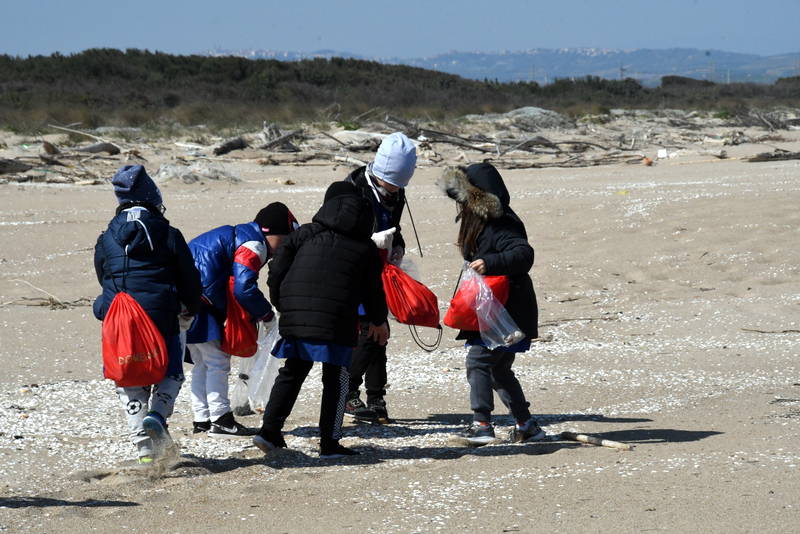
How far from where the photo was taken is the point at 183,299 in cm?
529

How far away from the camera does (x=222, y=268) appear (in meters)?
6.01

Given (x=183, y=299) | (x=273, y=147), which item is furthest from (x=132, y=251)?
(x=273, y=147)

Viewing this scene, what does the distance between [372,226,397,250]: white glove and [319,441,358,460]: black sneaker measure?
117 cm

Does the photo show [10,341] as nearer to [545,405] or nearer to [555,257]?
[545,405]

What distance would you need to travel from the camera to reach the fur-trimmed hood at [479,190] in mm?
5656

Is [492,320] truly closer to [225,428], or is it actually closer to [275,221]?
[275,221]

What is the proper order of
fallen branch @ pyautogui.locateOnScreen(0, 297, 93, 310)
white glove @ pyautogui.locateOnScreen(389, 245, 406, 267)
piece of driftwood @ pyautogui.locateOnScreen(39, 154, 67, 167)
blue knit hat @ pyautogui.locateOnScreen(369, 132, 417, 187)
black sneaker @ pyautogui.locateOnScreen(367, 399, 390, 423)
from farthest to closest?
piece of driftwood @ pyautogui.locateOnScreen(39, 154, 67, 167)
fallen branch @ pyautogui.locateOnScreen(0, 297, 93, 310)
black sneaker @ pyautogui.locateOnScreen(367, 399, 390, 423)
white glove @ pyautogui.locateOnScreen(389, 245, 406, 267)
blue knit hat @ pyautogui.locateOnScreen(369, 132, 417, 187)

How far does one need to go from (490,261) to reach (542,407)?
5.98ft

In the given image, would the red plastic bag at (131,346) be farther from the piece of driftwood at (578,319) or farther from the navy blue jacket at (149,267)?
the piece of driftwood at (578,319)

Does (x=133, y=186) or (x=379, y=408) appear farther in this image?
(x=379, y=408)

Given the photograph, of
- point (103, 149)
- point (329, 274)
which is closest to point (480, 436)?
point (329, 274)

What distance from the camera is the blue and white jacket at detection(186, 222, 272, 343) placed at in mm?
5848

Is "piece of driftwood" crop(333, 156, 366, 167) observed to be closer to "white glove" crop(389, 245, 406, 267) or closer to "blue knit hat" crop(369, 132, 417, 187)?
"white glove" crop(389, 245, 406, 267)

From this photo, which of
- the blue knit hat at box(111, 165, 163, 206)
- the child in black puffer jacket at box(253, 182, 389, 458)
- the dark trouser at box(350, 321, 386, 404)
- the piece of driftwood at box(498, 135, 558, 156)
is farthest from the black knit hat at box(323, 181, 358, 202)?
the piece of driftwood at box(498, 135, 558, 156)
